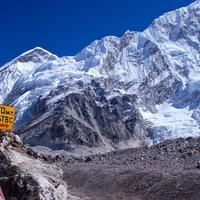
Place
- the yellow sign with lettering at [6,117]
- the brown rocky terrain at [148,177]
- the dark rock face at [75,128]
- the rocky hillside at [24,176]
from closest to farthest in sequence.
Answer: the yellow sign with lettering at [6,117] < the rocky hillside at [24,176] < the brown rocky terrain at [148,177] < the dark rock face at [75,128]

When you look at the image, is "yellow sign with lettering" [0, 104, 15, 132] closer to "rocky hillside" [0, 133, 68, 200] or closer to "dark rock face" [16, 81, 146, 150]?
"rocky hillside" [0, 133, 68, 200]

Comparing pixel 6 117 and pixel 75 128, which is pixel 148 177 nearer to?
pixel 6 117

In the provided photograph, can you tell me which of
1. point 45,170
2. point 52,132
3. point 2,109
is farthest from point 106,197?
point 52,132

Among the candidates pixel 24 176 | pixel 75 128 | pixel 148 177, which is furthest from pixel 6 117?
pixel 75 128

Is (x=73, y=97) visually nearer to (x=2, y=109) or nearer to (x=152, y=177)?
(x=152, y=177)

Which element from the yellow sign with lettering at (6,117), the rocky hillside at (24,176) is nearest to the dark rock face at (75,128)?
the rocky hillside at (24,176)

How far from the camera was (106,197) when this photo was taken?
1320 inches

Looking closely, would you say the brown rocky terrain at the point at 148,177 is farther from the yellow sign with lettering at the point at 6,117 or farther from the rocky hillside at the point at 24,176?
the yellow sign with lettering at the point at 6,117

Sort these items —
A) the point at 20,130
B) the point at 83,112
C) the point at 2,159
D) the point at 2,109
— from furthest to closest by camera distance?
1. the point at 83,112
2. the point at 20,130
3. the point at 2,159
4. the point at 2,109

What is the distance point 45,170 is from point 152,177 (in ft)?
35.7

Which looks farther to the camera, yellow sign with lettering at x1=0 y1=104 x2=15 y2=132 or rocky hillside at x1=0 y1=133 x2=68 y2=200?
rocky hillside at x1=0 y1=133 x2=68 y2=200

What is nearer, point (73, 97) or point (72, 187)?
point (72, 187)

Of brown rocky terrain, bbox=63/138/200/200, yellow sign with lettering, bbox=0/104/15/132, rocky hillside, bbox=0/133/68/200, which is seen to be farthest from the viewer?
brown rocky terrain, bbox=63/138/200/200

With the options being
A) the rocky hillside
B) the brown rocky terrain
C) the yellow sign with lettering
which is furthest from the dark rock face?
the yellow sign with lettering
